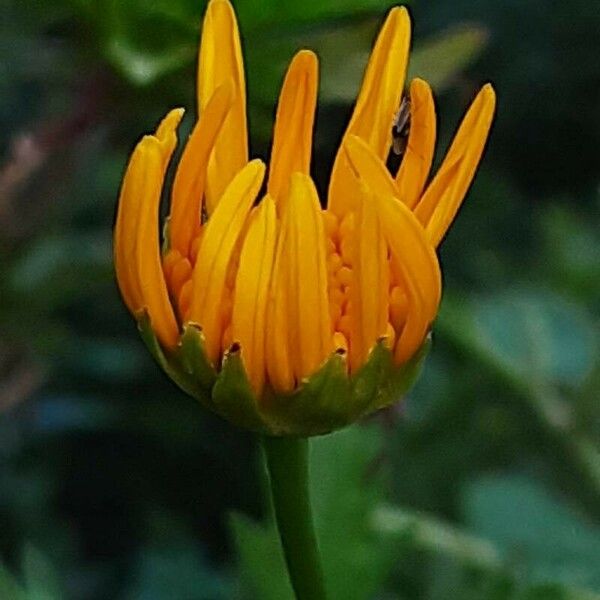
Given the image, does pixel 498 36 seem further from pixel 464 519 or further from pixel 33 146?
pixel 33 146

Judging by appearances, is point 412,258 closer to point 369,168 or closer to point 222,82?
point 369,168

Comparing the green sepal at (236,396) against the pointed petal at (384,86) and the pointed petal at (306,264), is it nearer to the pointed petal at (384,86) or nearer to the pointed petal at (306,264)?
the pointed petal at (306,264)

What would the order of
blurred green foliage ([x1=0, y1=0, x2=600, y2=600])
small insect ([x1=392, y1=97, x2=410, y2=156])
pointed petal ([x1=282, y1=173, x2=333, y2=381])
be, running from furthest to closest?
1. blurred green foliage ([x1=0, y1=0, x2=600, y2=600])
2. small insect ([x1=392, y1=97, x2=410, y2=156])
3. pointed petal ([x1=282, y1=173, x2=333, y2=381])

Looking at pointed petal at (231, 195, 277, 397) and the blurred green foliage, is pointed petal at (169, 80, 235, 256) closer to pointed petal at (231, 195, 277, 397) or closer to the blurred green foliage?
pointed petal at (231, 195, 277, 397)

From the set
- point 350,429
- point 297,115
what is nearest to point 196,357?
point 297,115

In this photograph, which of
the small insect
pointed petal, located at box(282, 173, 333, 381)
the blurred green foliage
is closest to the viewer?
pointed petal, located at box(282, 173, 333, 381)

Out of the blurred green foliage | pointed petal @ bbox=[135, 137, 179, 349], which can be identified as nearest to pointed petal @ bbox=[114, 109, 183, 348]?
pointed petal @ bbox=[135, 137, 179, 349]
